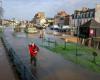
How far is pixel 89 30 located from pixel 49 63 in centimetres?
Result: 2417

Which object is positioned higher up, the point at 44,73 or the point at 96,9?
the point at 96,9

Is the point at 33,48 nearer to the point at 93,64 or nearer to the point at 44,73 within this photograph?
the point at 44,73

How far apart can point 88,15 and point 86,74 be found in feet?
246

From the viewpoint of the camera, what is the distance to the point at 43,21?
19050 centimetres

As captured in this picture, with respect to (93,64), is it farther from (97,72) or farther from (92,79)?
(92,79)

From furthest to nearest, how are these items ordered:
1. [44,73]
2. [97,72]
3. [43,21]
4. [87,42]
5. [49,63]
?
[43,21], [87,42], [49,63], [97,72], [44,73]

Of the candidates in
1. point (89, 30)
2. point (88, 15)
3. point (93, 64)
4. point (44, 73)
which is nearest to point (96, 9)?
point (88, 15)

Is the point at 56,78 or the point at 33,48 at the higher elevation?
the point at 33,48

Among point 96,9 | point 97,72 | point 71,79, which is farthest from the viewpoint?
point 96,9

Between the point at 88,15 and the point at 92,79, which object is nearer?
the point at 92,79

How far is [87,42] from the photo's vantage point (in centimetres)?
4472

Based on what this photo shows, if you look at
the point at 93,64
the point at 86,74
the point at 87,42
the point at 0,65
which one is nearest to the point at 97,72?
the point at 86,74

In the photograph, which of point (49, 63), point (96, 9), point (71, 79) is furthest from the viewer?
point (96, 9)

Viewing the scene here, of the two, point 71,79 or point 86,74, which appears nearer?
point 71,79
